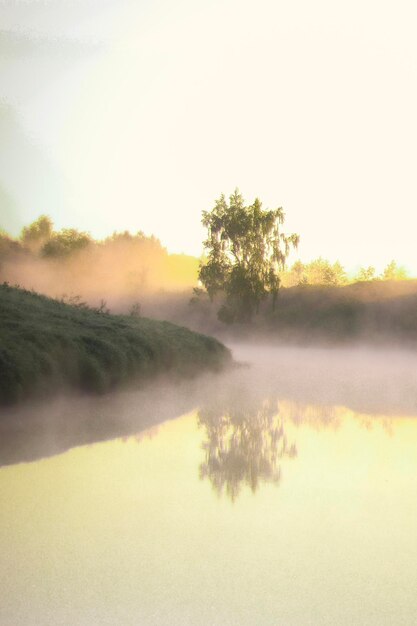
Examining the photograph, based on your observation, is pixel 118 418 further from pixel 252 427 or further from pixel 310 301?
pixel 310 301

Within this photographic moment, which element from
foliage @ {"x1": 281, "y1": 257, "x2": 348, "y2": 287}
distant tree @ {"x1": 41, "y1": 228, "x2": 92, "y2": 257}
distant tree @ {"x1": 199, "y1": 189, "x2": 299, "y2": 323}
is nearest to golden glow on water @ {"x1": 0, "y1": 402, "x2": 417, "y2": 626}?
distant tree @ {"x1": 199, "y1": 189, "x2": 299, "y2": 323}

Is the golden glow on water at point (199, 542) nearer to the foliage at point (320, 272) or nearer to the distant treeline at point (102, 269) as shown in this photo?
the distant treeline at point (102, 269)

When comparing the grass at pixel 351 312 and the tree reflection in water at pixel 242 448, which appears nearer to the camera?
the tree reflection in water at pixel 242 448

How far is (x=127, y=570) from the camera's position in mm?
5387

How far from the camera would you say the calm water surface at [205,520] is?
4812 millimetres

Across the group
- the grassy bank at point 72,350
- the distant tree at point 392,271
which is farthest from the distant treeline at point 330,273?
the grassy bank at point 72,350

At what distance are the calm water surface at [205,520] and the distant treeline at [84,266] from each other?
7022cm

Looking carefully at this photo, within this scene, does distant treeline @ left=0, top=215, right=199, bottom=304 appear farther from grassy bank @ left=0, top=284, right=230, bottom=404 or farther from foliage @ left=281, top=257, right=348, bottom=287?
grassy bank @ left=0, top=284, right=230, bottom=404

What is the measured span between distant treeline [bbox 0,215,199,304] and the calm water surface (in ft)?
230

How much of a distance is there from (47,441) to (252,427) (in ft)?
13.9

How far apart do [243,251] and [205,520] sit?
1995 inches

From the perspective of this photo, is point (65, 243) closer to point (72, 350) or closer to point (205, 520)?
point (72, 350)

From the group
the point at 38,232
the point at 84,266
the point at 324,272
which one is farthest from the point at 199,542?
the point at 324,272

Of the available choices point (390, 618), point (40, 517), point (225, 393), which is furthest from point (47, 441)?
point (225, 393)
